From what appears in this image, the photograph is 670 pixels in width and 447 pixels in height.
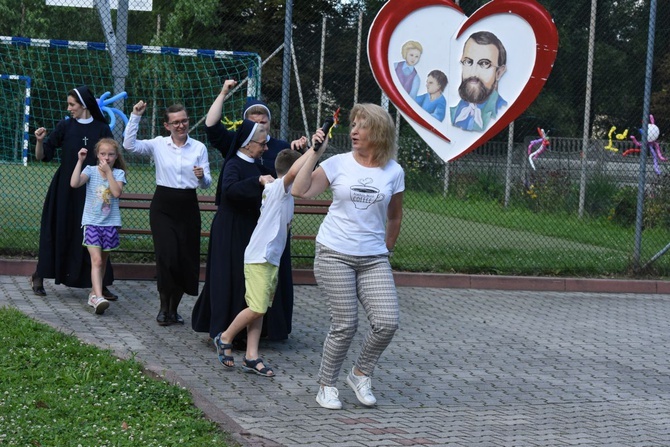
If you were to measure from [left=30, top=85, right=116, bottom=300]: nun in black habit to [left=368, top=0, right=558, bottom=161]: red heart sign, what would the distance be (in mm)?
3543

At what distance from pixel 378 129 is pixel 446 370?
2175 millimetres

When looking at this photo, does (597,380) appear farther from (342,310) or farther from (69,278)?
(69,278)

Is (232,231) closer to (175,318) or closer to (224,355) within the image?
(224,355)

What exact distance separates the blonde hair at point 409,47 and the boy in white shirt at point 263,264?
5156 millimetres

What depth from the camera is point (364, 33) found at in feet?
39.1

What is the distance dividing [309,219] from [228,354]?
6.43m

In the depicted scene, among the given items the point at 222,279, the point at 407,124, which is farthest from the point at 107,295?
the point at 407,124

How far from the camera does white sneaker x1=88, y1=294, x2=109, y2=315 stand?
29.7 feet

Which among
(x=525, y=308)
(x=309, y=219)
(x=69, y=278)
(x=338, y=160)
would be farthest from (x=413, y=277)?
(x=338, y=160)

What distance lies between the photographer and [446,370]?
7.89 meters

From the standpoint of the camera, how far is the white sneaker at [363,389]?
21.9ft

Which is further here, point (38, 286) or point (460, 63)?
point (460, 63)

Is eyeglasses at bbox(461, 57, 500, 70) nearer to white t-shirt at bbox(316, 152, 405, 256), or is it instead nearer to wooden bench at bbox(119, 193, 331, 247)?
wooden bench at bbox(119, 193, 331, 247)

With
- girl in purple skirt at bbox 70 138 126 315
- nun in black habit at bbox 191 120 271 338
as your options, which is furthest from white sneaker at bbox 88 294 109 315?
nun in black habit at bbox 191 120 271 338
